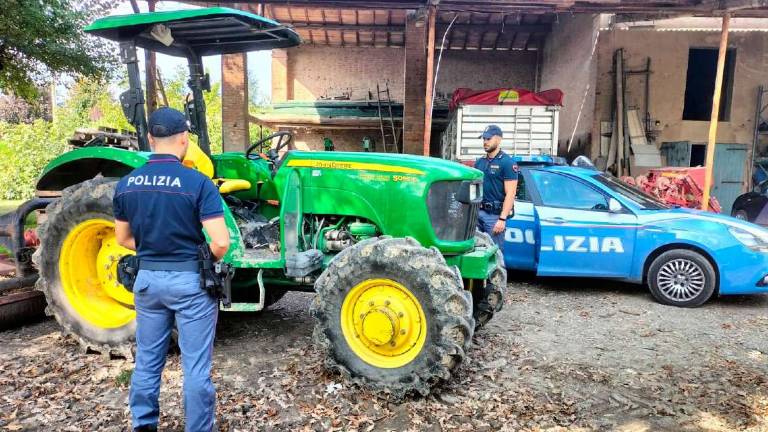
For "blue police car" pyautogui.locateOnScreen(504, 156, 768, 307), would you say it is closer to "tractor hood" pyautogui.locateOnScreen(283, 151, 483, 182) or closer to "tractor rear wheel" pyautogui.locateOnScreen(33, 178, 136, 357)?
"tractor hood" pyautogui.locateOnScreen(283, 151, 483, 182)

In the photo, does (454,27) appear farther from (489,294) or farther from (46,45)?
(489,294)

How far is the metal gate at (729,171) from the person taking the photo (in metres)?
12.6

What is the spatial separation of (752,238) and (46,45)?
39.0 ft

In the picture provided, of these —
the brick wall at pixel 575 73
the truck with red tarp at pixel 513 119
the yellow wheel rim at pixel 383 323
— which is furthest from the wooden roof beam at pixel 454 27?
the yellow wheel rim at pixel 383 323

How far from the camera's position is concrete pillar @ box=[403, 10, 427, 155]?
36.1ft

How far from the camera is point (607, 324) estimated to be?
5008 millimetres

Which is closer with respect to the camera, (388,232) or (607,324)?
(388,232)

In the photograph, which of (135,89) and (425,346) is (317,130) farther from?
(425,346)

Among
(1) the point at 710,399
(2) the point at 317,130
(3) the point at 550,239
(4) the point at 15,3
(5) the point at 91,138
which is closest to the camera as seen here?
(1) the point at 710,399

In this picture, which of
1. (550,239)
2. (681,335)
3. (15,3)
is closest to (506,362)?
(681,335)

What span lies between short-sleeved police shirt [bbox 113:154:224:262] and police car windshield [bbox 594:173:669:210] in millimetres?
5076

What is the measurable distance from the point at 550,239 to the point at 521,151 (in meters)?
5.14

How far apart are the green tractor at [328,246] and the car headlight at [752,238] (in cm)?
308

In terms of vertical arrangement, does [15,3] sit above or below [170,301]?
above
